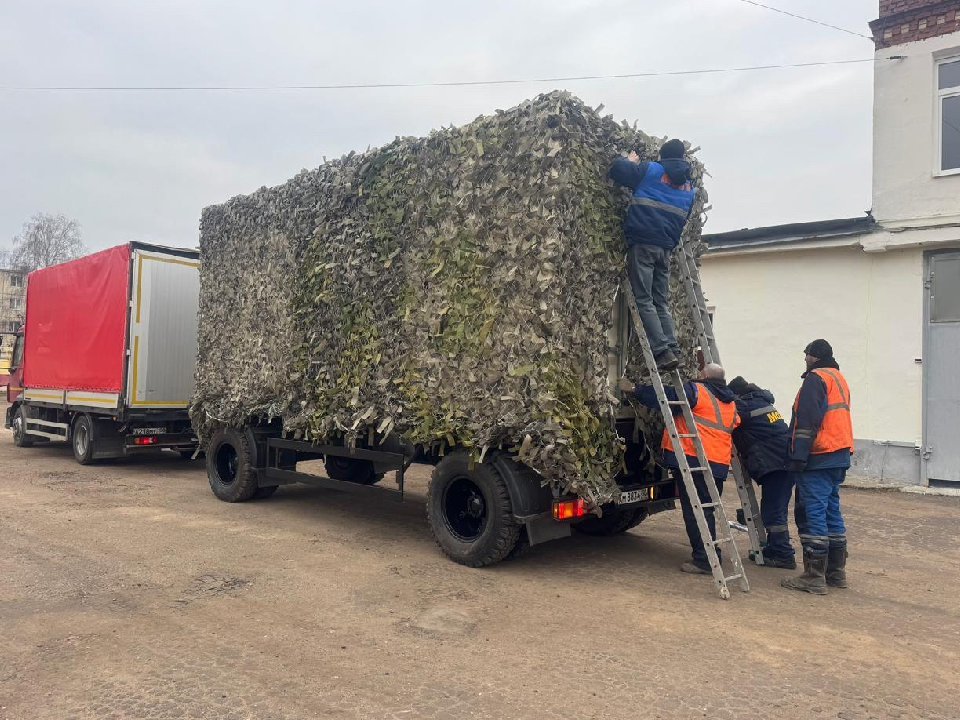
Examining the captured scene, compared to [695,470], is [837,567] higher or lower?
lower

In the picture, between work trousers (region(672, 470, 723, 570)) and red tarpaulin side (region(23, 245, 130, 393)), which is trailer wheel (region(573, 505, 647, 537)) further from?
red tarpaulin side (region(23, 245, 130, 393))

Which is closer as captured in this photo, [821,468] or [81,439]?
[821,468]

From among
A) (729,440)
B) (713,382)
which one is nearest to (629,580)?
(729,440)

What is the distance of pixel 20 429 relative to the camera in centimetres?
1434

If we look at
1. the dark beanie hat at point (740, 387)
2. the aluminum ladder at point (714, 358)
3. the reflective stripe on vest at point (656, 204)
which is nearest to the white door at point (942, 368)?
the aluminum ladder at point (714, 358)

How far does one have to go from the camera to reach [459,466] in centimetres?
611

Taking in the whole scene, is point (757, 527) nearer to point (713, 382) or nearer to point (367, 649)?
point (713, 382)

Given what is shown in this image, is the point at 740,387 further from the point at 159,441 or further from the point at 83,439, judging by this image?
the point at 83,439

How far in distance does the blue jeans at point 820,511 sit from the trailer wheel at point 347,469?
454 centimetres

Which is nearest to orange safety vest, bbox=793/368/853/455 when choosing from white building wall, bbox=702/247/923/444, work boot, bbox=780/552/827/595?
work boot, bbox=780/552/827/595

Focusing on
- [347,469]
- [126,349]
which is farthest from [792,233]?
[126,349]

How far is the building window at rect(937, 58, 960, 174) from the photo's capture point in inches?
427

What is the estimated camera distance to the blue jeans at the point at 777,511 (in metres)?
6.27

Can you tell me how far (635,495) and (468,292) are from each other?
224 centimetres
